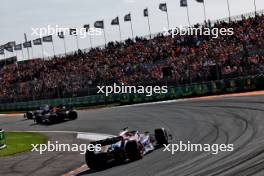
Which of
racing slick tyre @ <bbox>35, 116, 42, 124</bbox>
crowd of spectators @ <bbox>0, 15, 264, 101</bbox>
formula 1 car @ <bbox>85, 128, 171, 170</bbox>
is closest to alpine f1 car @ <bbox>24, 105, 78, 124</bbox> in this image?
racing slick tyre @ <bbox>35, 116, 42, 124</bbox>

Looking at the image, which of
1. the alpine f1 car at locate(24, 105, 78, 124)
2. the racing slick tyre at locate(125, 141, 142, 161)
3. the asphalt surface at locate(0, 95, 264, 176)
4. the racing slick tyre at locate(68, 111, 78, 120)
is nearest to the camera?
the asphalt surface at locate(0, 95, 264, 176)

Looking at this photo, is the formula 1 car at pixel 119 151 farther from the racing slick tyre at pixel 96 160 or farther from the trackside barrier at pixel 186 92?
the trackside barrier at pixel 186 92

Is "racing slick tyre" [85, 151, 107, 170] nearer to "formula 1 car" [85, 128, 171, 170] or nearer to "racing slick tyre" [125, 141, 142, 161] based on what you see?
"formula 1 car" [85, 128, 171, 170]

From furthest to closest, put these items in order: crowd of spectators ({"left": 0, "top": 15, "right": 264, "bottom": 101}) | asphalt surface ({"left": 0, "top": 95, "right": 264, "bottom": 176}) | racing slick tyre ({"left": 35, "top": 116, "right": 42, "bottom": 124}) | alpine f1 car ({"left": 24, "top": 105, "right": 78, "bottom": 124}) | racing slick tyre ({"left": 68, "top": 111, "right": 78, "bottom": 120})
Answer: racing slick tyre ({"left": 35, "top": 116, "right": 42, "bottom": 124}) → racing slick tyre ({"left": 68, "top": 111, "right": 78, "bottom": 120}) → alpine f1 car ({"left": 24, "top": 105, "right": 78, "bottom": 124}) → crowd of spectators ({"left": 0, "top": 15, "right": 264, "bottom": 101}) → asphalt surface ({"left": 0, "top": 95, "right": 264, "bottom": 176})

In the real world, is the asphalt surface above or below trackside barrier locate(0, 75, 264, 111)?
below

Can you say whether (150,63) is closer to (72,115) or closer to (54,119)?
(72,115)

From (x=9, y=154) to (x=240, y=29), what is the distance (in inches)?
926

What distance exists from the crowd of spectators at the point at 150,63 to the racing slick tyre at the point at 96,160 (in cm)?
1933

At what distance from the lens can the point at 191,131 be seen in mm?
20969

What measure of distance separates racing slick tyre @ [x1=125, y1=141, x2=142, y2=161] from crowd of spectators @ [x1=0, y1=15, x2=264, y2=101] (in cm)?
1908

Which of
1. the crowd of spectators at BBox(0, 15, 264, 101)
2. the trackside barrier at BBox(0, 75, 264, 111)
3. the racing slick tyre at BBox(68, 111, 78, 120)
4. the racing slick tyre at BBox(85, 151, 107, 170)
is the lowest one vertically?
the racing slick tyre at BBox(85, 151, 107, 170)

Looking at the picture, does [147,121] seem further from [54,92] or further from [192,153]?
[54,92]

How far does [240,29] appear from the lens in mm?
39812

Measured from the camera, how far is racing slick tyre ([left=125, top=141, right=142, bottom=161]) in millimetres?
15742
